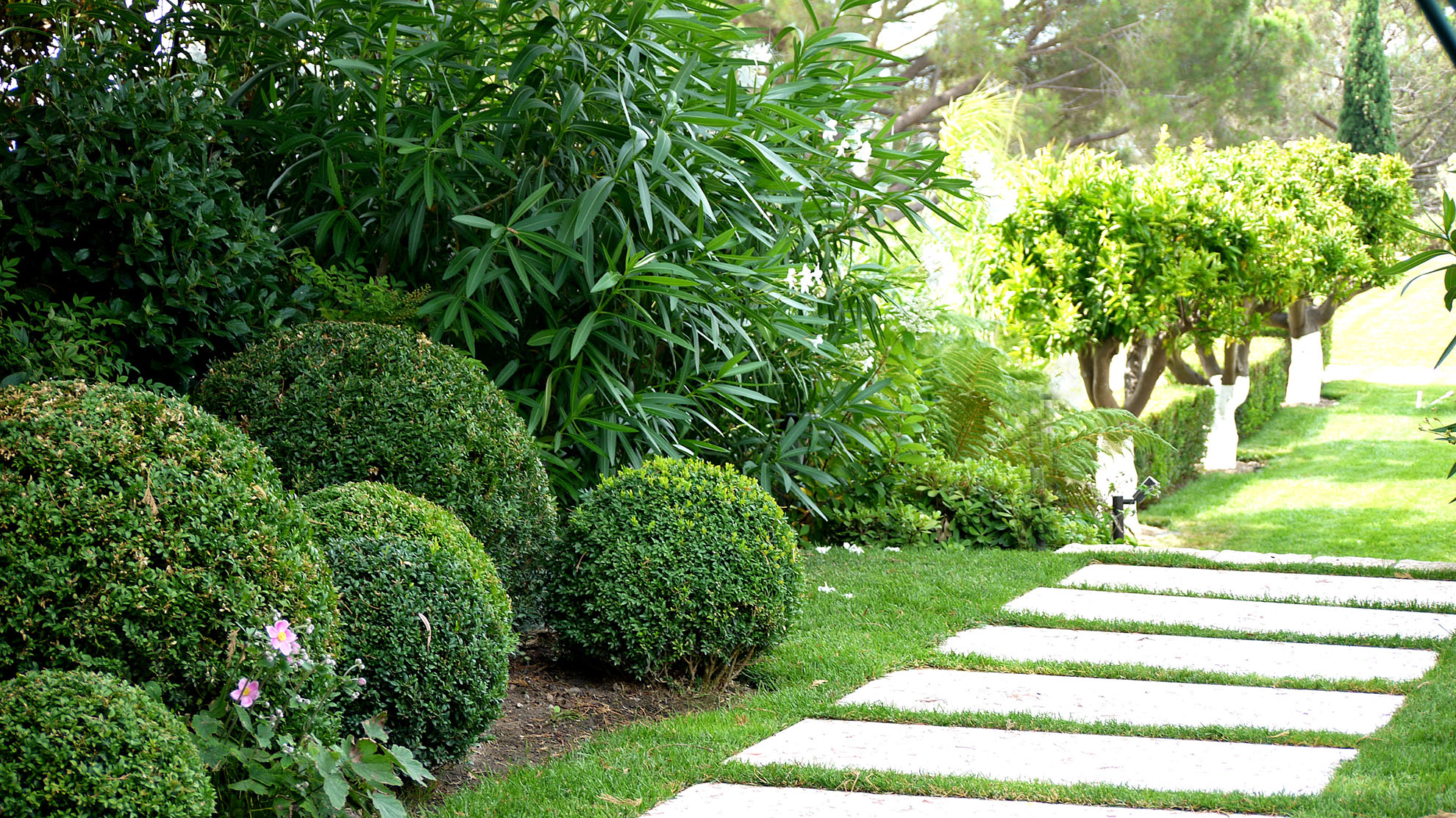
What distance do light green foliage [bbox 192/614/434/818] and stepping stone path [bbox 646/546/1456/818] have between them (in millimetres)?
638

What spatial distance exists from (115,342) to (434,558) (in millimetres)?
1360

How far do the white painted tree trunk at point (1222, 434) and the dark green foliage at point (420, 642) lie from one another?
1240 centimetres

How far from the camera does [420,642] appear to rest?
2533 millimetres

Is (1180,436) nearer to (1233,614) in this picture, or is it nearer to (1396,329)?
(1233,614)

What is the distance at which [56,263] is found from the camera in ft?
10.7

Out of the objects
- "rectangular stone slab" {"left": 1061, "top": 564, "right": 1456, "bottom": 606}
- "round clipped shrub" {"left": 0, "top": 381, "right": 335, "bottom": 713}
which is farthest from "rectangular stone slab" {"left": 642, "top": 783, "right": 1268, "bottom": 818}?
"rectangular stone slab" {"left": 1061, "top": 564, "right": 1456, "bottom": 606}

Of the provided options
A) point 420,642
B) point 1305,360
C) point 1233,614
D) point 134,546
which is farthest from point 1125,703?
point 1305,360

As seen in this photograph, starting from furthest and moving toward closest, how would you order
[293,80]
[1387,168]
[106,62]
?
[1387,168]
[293,80]
[106,62]

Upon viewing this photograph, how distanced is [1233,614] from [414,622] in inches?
124

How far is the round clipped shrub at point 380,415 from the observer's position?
3.11 metres

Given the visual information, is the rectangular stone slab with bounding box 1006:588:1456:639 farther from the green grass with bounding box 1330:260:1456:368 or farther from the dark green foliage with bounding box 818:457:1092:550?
the green grass with bounding box 1330:260:1456:368

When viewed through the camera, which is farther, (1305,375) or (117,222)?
(1305,375)

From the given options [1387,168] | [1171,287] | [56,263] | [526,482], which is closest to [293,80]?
[56,263]

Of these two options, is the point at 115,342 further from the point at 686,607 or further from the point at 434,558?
the point at 686,607
